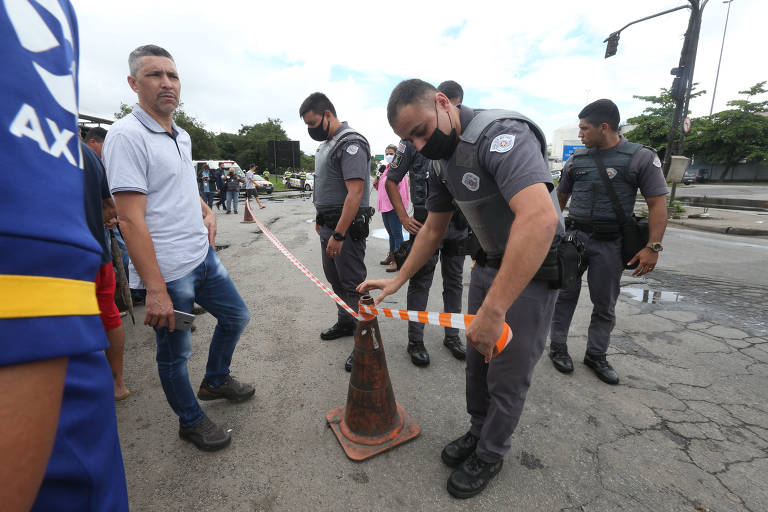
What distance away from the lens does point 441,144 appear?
67.5 inches

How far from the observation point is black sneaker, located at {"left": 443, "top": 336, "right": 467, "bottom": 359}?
3.27 meters

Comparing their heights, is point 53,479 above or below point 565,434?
above

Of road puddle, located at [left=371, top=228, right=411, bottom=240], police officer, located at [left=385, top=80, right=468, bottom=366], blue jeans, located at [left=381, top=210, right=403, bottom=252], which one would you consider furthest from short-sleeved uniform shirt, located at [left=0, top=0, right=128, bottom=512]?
road puddle, located at [left=371, top=228, right=411, bottom=240]

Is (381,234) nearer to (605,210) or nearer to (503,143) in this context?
(605,210)

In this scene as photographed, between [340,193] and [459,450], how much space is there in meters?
2.29

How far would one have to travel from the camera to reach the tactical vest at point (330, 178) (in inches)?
125

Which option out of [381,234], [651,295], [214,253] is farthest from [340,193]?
[381,234]

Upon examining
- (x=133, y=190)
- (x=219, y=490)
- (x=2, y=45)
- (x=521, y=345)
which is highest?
(x=2, y=45)

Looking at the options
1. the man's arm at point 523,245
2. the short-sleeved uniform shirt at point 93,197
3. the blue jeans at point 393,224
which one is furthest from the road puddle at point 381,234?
the man's arm at point 523,245

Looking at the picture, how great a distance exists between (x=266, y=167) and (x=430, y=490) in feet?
215

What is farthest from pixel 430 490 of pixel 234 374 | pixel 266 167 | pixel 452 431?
pixel 266 167

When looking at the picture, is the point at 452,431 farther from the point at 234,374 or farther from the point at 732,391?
the point at 732,391

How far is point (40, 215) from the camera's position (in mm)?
437

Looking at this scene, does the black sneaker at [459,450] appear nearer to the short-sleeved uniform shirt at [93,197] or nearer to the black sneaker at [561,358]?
the black sneaker at [561,358]
